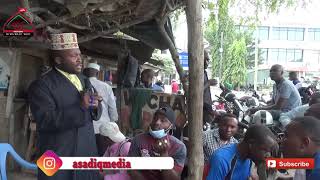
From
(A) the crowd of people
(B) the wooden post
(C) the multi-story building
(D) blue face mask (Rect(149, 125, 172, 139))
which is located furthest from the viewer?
(C) the multi-story building

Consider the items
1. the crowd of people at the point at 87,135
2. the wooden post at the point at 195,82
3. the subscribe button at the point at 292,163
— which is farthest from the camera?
the wooden post at the point at 195,82

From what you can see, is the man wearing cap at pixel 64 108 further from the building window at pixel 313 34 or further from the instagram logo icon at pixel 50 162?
the building window at pixel 313 34

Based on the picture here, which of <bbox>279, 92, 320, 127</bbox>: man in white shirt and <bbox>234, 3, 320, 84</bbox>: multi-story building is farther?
<bbox>234, 3, 320, 84</bbox>: multi-story building

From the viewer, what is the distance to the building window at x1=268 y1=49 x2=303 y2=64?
56.8 metres

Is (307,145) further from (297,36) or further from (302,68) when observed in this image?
(297,36)

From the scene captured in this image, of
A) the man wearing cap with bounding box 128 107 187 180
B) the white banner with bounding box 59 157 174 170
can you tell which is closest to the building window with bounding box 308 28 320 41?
the man wearing cap with bounding box 128 107 187 180

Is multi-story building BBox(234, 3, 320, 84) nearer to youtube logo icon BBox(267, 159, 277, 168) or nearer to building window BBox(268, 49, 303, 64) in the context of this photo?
building window BBox(268, 49, 303, 64)

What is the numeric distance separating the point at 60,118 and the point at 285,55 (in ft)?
190

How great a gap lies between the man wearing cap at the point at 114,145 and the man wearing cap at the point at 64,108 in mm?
→ 596

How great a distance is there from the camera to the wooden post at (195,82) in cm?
281

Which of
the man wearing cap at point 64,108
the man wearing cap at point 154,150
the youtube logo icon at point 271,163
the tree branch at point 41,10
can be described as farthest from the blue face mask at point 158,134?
the tree branch at point 41,10

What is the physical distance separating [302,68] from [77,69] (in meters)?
54.4
